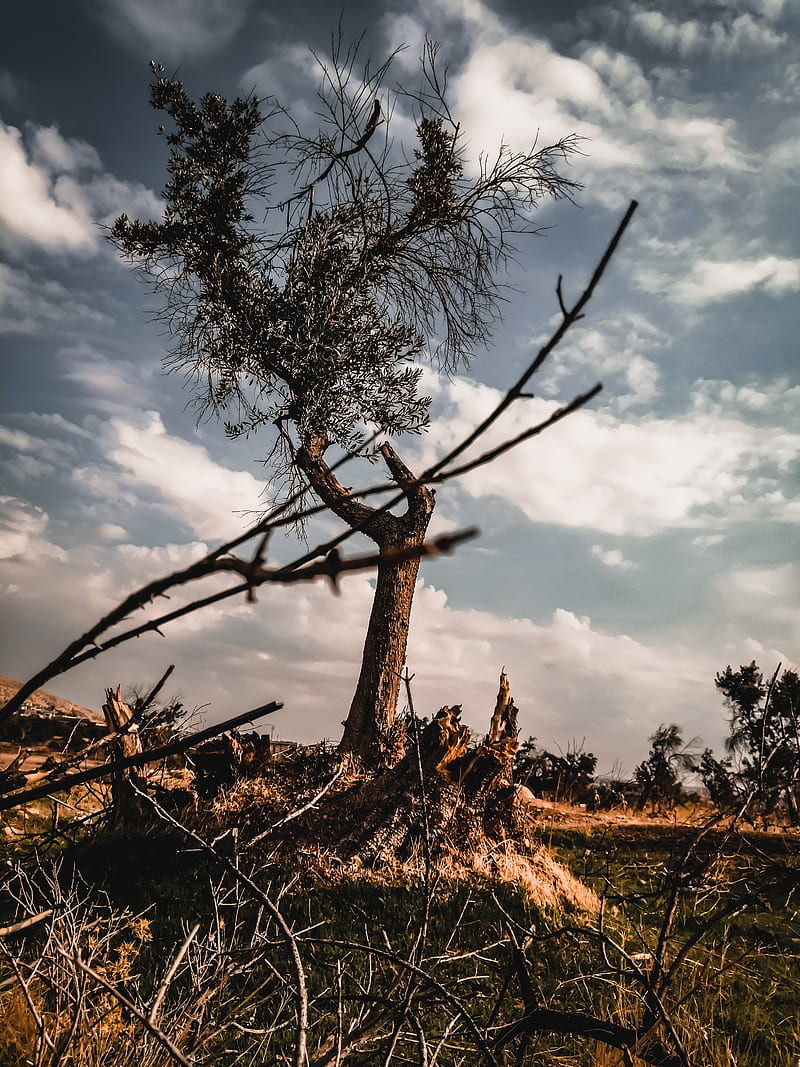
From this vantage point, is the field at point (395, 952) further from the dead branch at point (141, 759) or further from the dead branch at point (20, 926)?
the dead branch at point (141, 759)

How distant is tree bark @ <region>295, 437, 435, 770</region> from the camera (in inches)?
Result: 322

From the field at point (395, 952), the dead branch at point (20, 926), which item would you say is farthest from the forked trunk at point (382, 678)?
the dead branch at point (20, 926)

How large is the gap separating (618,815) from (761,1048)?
28.2ft

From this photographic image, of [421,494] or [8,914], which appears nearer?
[8,914]

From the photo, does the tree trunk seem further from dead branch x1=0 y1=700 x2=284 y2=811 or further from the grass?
dead branch x1=0 y1=700 x2=284 y2=811

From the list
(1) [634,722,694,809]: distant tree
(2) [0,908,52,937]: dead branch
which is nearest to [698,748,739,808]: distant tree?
(1) [634,722,694,809]: distant tree

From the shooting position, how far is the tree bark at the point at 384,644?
8.19 meters

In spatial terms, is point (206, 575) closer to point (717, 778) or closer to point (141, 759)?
point (141, 759)

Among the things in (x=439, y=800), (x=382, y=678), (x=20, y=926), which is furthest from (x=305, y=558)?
(x=382, y=678)

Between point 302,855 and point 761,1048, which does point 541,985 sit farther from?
point 302,855

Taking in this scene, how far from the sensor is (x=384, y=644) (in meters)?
8.62

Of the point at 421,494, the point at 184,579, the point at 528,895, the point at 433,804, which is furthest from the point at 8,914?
the point at 421,494

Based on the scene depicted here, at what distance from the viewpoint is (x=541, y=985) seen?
15.1ft

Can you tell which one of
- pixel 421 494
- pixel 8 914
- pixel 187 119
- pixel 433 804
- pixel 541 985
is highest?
pixel 187 119
